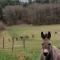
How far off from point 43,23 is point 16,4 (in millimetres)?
7697

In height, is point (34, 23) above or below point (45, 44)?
below

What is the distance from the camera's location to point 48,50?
833 cm

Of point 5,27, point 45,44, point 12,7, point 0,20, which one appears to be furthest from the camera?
point 12,7

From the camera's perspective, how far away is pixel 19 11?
51.6 m

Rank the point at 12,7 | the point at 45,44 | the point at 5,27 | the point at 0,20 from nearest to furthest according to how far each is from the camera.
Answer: the point at 45,44
the point at 5,27
the point at 0,20
the point at 12,7

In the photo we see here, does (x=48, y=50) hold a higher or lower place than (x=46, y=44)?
lower

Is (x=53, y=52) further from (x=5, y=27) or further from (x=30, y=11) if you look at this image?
(x=30, y=11)

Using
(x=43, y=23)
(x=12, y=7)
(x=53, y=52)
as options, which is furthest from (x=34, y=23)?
Result: (x=53, y=52)

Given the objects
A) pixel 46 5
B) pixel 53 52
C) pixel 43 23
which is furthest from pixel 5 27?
pixel 53 52

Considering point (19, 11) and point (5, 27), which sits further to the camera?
point (19, 11)

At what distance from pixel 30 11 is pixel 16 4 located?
391cm

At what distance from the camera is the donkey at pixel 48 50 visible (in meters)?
8.21

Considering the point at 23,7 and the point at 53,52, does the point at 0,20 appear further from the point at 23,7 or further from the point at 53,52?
the point at 53,52

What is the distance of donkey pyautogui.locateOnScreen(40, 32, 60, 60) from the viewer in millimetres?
8215
